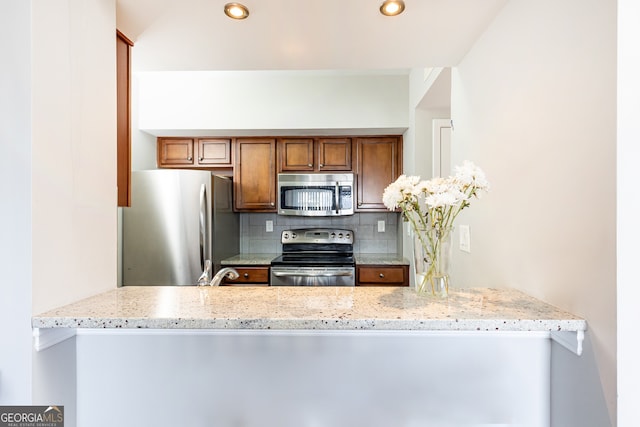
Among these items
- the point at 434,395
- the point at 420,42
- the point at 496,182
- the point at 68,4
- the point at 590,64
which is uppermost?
the point at 420,42

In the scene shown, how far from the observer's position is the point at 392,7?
1210 mm

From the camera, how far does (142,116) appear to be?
3.15 m

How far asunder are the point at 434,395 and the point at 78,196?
50.6 inches

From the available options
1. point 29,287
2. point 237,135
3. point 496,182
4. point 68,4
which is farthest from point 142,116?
point 496,182

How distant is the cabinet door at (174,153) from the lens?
3.36 meters

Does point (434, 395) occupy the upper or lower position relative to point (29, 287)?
lower

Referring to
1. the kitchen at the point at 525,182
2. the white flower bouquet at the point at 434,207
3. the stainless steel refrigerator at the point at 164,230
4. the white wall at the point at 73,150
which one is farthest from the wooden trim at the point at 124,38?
the stainless steel refrigerator at the point at 164,230

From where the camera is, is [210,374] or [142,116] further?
[142,116]

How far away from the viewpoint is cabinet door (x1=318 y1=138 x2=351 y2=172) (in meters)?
3.36

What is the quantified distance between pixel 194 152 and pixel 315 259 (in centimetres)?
163

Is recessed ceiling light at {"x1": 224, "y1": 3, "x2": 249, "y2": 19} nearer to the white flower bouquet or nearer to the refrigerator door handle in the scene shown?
the white flower bouquet

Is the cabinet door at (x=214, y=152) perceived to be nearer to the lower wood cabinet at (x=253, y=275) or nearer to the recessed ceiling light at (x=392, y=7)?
the lower wood cabinet at (x=253, y=275)
